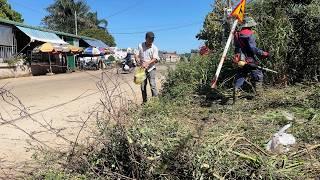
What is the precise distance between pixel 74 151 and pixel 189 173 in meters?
1.43

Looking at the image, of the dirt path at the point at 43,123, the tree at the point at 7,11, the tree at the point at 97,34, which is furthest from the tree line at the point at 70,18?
the dirt path at the point at 43,123

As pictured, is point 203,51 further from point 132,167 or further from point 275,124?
point 132,167

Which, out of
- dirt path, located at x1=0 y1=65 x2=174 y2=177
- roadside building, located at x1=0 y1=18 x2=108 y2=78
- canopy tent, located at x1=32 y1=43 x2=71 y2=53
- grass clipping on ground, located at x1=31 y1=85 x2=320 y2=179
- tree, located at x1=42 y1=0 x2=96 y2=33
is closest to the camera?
grass clipping on ground, located at x1=31 y1=85 x2=320 y2=179

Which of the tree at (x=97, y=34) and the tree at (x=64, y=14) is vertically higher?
the tree at (x=64, y=14)

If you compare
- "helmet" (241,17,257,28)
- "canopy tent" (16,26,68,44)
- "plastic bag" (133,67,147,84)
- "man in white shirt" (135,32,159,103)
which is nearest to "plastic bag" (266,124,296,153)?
"helmet" (241,17,257,28)

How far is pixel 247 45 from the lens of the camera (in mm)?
8242

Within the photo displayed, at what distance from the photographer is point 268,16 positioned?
383 inches

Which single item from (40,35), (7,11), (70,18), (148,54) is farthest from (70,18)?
(148,54)

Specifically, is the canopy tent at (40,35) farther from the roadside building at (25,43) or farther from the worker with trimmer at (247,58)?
the worker with trimmer at (247,58)

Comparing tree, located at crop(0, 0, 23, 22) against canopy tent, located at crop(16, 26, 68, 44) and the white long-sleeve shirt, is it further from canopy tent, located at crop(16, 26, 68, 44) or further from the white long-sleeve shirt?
the white long-sleeve shirt

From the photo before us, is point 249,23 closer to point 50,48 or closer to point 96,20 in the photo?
point 50,48

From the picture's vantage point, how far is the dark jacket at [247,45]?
816 centimetres

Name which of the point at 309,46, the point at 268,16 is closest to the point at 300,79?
the point at 309,46

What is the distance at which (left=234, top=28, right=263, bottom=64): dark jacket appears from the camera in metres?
8.16
